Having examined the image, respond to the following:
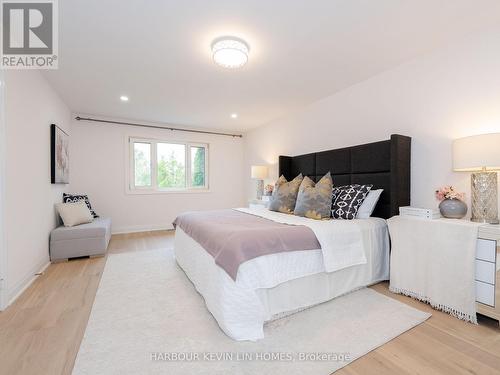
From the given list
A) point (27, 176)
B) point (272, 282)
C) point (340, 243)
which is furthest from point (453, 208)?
point (27, 176)

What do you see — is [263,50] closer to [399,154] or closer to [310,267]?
[399,154]

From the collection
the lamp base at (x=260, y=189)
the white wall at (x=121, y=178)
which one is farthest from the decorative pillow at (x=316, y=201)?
the white wall at (x=121, y=178)

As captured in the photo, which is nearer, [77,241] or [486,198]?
[486,198]

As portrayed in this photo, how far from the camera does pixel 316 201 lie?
8.49ft

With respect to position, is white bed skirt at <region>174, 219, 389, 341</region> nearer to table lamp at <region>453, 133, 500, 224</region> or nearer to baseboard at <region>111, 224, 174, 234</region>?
table lamp at <region>453, 133, 500, 224</region>

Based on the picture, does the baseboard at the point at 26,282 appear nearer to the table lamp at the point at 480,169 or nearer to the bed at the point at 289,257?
the bed at the point at 289,257

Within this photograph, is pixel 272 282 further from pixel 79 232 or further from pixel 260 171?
pixel 260 171

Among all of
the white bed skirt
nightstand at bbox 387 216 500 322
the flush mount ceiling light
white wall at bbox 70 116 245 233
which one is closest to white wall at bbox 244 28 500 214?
nightstand at bbox 387 216 500 322

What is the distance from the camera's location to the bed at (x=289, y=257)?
1606 millimetres

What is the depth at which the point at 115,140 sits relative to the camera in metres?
4.70

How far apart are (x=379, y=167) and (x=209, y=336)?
7.96 feet

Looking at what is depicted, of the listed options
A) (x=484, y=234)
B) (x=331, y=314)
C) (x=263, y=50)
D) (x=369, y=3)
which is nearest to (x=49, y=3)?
(x=263, y=50)

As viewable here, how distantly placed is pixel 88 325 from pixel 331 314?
1846 millimetres

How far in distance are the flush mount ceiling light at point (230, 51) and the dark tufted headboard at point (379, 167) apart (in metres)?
1.75
